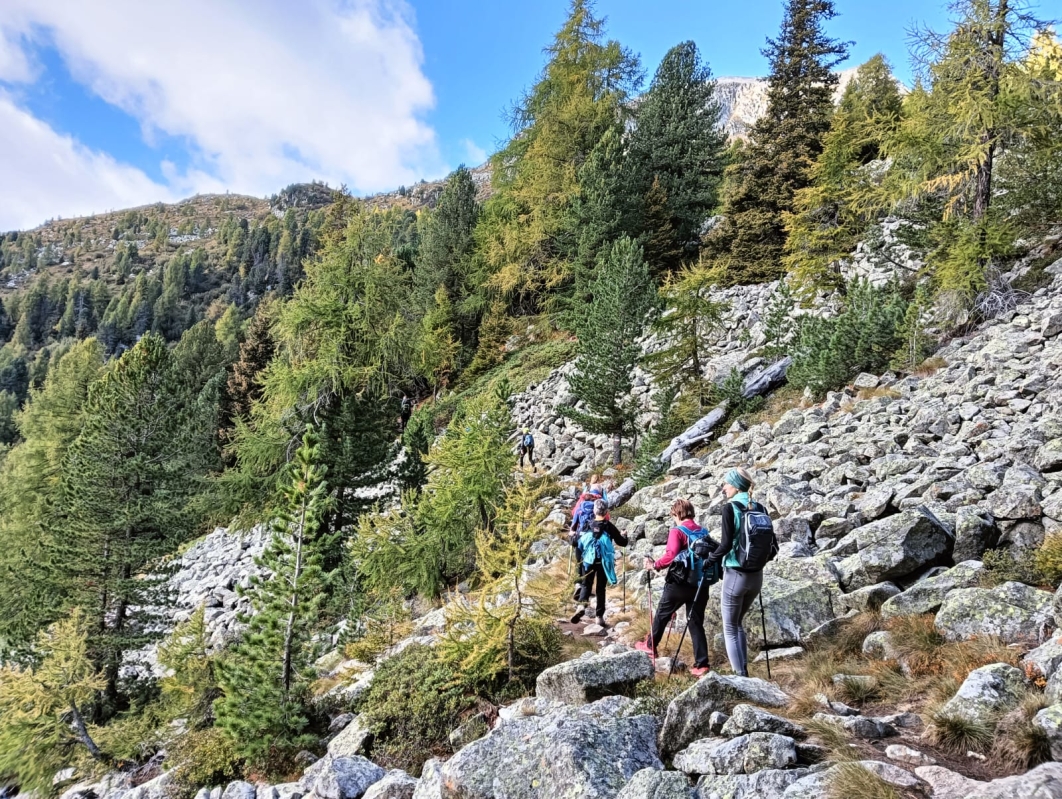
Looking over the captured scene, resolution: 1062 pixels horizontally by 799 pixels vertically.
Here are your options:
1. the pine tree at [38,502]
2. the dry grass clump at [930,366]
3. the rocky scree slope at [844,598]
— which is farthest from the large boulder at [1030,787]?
the pine tree at [38,502]

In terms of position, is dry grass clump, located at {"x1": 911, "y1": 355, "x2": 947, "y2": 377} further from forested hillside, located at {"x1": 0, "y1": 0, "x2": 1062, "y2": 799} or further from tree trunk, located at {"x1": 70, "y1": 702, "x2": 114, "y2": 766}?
tree trunk, located at {"x1": 70, "y1": 702, "x2": 114, "y2": 766}

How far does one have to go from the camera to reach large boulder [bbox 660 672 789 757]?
161 inches

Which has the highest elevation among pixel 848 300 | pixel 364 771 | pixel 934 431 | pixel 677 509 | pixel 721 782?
pixel 848 300

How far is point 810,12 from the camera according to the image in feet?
86.6

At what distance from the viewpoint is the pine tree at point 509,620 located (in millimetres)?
6070

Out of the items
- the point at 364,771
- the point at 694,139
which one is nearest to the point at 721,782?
the point at 364,771

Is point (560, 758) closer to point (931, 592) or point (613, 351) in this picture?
point (931, 592)

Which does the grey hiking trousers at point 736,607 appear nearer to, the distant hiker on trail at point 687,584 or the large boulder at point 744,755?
the distant hiker on trail at point 687,584

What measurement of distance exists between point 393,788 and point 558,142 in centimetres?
3222

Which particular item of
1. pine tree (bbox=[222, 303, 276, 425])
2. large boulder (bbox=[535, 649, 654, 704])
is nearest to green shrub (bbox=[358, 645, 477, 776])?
large boulder (bbox=[535, 649, 654, 704])

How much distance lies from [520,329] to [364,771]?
28074mm

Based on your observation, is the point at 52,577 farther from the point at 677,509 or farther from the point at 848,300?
the point at 848,300

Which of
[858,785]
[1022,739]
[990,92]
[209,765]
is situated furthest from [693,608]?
[990,92]

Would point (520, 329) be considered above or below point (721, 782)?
above
